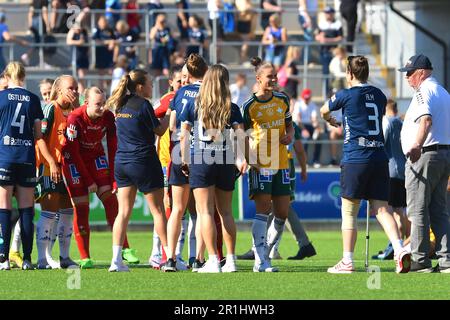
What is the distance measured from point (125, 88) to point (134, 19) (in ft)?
52.3

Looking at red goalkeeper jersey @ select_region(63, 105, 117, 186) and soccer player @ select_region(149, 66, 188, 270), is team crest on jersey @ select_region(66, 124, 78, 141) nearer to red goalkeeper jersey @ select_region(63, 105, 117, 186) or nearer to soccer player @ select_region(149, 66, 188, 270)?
red goalkeeper jersey @ select_region(63, 105, 117, 186)

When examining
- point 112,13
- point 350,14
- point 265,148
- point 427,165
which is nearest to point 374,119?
point 427,165

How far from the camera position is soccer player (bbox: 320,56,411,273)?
489 inches

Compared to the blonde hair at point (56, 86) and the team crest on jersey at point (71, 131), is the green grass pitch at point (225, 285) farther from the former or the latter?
the blonde hair at point (56, 86)

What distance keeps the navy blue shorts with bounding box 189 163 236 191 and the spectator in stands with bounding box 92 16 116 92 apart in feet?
50.1

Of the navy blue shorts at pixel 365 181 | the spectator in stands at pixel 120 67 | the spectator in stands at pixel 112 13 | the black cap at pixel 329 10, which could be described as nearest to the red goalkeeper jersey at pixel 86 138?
the navy blue shorts at pixel 365 181

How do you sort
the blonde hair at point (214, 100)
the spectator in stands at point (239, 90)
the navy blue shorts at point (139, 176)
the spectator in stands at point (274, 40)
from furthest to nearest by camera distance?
the spectator in stands at point (274, 40)
the spectator in stands at point (239, 90)
the navy blue shorts at point (139, 176)
the blonde hair at point (214, 100)

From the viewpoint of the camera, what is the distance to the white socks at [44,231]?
1366 cm

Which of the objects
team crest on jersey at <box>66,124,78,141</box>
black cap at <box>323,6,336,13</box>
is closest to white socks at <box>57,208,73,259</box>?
team crest on jersey at <box>66,124,78,141</box>

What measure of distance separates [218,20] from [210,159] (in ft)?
55.0

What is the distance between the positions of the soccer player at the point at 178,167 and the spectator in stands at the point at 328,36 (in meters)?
15.5

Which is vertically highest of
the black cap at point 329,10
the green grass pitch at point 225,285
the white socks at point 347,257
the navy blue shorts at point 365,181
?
the black cap at point 329,10

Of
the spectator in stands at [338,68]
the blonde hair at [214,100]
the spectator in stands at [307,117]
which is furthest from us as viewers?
the spectator in stands at [338,68]
